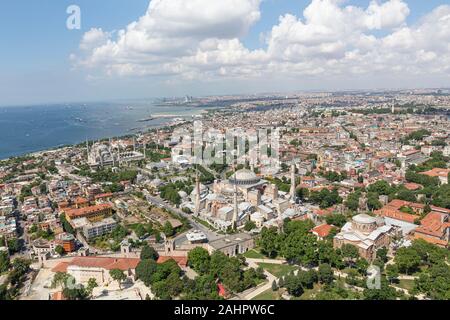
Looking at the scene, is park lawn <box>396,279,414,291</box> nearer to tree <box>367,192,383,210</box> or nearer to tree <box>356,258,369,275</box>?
tree <box>356,258,369,275</box>

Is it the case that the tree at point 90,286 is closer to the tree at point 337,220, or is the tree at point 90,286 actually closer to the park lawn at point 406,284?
the park lawn at point 406,284

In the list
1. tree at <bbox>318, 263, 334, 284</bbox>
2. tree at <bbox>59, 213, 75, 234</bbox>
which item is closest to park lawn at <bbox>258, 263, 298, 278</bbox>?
tree at <bbox>318, 263, 334, 284</bbox>

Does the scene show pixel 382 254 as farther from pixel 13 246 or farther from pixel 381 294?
pixel 13 246

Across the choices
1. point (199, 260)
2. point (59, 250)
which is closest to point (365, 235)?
point (199, 260)

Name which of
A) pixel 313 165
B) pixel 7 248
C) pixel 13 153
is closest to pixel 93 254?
pixel 7 248

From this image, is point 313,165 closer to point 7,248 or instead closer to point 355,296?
point 355,296

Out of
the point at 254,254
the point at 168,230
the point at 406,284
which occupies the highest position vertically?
the point at 168,230

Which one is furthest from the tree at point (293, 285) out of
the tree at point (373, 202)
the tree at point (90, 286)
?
the tree at point (373, 202)
